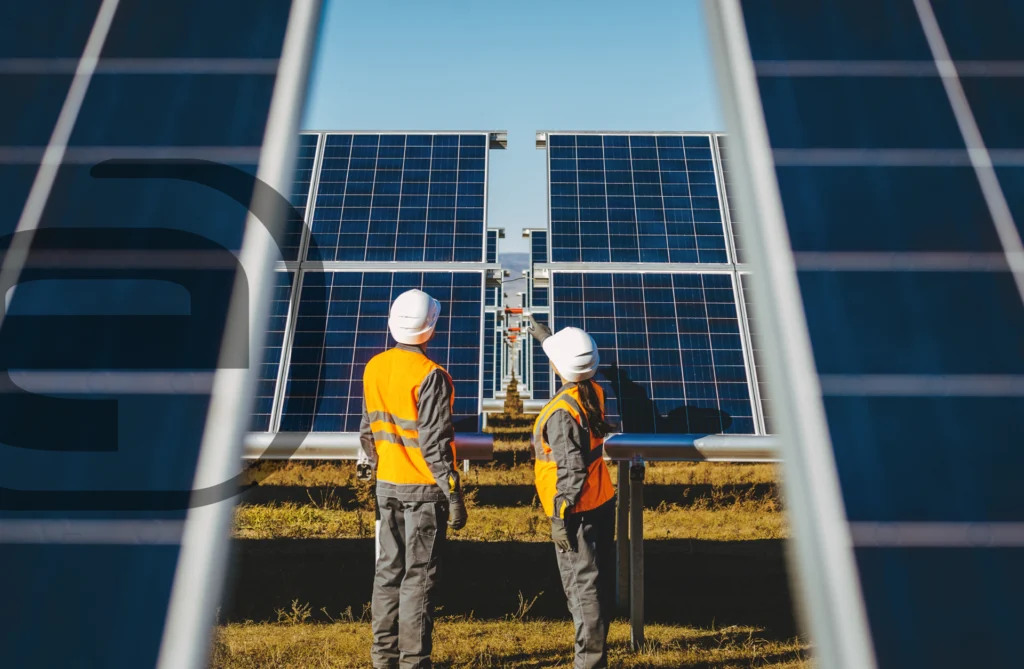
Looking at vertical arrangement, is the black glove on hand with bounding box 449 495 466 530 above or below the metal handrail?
below

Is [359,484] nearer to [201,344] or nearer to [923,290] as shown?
[201,344]

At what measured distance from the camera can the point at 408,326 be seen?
361 cm

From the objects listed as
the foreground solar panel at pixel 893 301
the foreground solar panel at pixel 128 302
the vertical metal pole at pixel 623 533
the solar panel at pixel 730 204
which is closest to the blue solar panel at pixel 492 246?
the solar panel at pixel 730 204

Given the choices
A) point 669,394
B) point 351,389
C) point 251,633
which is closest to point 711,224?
point 669,394

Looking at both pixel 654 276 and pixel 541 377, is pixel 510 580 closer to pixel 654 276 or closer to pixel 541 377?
pixel 654 276

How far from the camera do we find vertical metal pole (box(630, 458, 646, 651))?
14.1ft

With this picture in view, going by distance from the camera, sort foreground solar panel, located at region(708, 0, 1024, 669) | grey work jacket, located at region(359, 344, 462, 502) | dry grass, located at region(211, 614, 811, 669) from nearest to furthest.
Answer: foreground solar panel, located at region(708, 0, 1024, 669) → grey work jacket, located at region(359, 344, 462, 502) → dry grass, located at region(211, 614, 811, 669)

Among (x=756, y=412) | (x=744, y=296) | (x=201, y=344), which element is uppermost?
(x=744, y=296)

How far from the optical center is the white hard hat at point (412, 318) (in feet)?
11.8

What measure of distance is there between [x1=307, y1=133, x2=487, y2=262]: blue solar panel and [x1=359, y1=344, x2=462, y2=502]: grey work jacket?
5109mm

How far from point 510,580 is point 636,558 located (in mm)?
1764

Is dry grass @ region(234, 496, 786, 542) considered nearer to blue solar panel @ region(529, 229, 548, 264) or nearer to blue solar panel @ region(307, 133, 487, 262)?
blue solar panel @ region(307, 133, 487, 262)

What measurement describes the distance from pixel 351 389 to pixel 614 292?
12.5ft

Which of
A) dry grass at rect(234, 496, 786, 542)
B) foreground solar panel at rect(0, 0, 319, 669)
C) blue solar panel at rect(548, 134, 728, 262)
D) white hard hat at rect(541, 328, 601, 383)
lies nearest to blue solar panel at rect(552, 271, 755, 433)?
blue solar panel at rect(548, 134, 728, 262)
